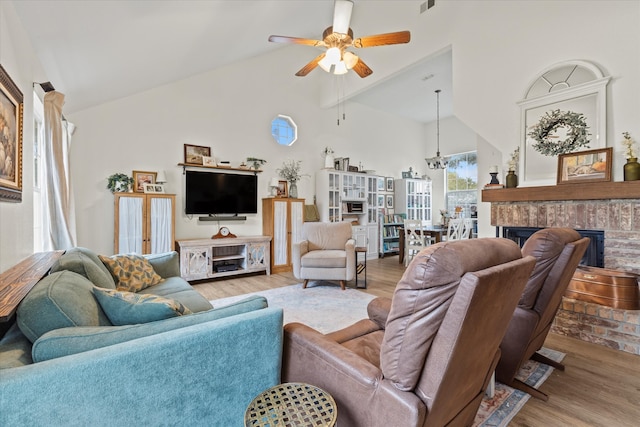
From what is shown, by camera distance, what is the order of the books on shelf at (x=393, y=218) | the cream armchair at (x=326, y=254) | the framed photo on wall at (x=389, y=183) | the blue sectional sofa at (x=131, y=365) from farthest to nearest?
the framed photo on wall at (x=389, y=183) → the books on shelf at (x=393, y=218) → the cream armchair at (x=326, y=254) → the blue sectional sofa at (x=131, y=365)

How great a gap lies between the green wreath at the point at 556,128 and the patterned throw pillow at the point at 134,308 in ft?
12.7

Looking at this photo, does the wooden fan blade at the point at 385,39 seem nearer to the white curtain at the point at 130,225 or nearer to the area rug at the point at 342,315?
the area rug at the point at 342,315

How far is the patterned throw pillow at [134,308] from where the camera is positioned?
1.21m

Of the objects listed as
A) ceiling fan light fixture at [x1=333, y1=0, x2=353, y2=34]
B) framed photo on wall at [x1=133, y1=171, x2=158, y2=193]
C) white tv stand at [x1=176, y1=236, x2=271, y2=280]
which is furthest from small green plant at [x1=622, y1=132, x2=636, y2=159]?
framed photo on wall at [x1=133, y1=171, x2=158, y2=193]

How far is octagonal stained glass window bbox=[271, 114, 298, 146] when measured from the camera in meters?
5.66

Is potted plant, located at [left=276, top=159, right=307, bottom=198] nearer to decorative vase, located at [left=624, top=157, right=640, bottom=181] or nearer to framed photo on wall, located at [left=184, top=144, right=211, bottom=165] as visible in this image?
framed photo on wall, located at [left=184, top=144, right=211, bottom=165]

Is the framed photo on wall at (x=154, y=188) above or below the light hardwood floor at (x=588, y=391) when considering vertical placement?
above

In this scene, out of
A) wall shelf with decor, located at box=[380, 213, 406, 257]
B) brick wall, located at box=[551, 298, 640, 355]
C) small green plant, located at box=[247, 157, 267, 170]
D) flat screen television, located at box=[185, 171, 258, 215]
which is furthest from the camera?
wall shelf with decor, located at box=[380, 213, 406, 257]

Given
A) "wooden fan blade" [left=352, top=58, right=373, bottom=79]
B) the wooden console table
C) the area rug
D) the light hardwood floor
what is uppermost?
"wooden fan blade" [left=352, top=58, right=373, bottom=79]

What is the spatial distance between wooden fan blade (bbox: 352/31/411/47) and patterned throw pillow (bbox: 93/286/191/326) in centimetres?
265

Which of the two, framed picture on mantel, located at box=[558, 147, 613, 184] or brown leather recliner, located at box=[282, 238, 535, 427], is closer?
brown leather recliner, located at box=[282, 238, 535, 427]

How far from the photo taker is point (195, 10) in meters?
2.66

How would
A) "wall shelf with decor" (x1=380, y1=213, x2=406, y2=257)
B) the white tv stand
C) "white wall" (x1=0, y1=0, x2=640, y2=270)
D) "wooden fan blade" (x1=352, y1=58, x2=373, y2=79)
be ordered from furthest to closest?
"wall shelf with decor" (x1=380, y1=213, x2=406, y2=257), the white tv stand, "wooden fan blade" (x1=352, y1=58, x2=373, y2=79), "white wall" (x1=0, y1=0, x2=640, y2=270)

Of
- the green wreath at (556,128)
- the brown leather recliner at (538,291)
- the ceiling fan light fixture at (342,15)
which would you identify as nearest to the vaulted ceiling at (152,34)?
the ceiling fan light fixture at (342,15)
